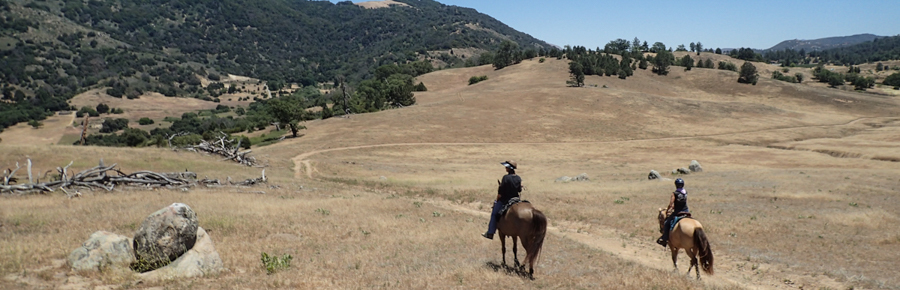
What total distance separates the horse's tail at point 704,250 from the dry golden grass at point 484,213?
2.29 feet

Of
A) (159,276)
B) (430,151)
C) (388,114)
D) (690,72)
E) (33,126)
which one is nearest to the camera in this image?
(159,276)

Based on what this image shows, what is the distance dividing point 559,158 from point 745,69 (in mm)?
107362

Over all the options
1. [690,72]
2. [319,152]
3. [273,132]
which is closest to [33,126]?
[273,132]

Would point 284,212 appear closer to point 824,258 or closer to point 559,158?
point 824,258

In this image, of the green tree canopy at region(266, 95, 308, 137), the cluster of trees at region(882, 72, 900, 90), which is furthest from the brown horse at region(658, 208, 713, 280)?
the cluster of trees at region(882, 72, 900, 90)

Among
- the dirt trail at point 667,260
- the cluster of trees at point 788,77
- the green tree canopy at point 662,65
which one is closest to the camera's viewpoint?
the dirt trail at point 667,260

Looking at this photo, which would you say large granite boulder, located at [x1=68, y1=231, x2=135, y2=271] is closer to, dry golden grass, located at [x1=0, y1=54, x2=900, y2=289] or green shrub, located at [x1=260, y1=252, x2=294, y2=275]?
dry golden grass, located at [x1=0, y1=54, x2=900, y2=289]

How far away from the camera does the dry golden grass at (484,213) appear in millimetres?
12117

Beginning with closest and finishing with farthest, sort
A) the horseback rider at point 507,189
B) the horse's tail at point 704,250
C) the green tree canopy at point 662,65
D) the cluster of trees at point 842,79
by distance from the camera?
the horseback rider at point 507,189 → the horse's tail at point 704,250 → the cluster of trees at point 842,79 → the green tree canopy at point 662,65

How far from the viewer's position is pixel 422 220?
68.8ft

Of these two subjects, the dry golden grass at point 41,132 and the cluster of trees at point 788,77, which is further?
the cluster of trees at point 788,77

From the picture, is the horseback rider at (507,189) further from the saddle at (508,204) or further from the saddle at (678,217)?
the saddle at (678,217)

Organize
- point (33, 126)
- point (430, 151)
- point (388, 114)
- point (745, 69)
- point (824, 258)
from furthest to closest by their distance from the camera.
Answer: point (745, 69), point (33, 126), point (388, 114), point (430, 151), point (824, 258)

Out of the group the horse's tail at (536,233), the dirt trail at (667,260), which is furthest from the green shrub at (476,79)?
the horse's tail at (536,233)
